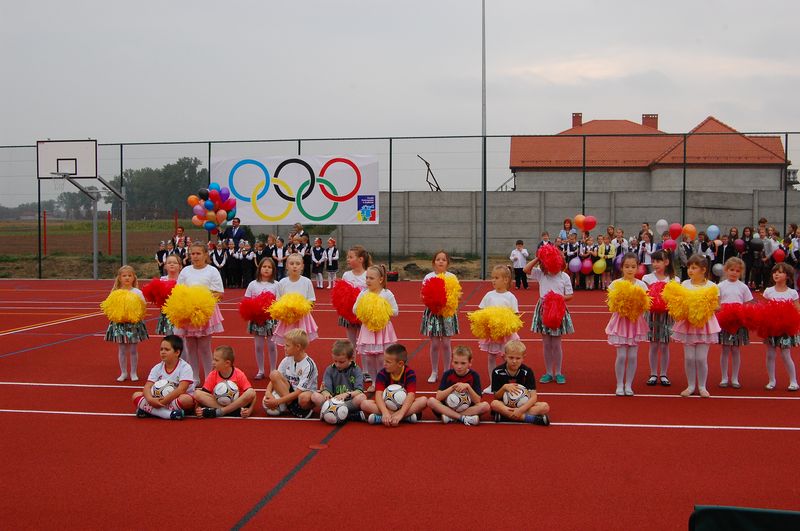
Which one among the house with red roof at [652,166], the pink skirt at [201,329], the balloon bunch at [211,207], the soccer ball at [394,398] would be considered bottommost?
the soccer ball at [394,398]

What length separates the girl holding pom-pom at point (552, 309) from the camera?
320 inches

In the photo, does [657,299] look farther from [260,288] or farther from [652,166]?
[652,166]

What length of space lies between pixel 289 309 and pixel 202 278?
1.20 m

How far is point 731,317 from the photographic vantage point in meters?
7.71

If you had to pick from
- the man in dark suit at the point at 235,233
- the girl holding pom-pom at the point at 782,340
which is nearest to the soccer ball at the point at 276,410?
the girl holding pom-pom at the point at 782,340

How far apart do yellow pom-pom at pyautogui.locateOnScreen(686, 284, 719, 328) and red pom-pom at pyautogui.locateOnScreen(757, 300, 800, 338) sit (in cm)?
54

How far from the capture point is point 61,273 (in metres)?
26.7

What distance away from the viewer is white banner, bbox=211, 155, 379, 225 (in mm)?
22828

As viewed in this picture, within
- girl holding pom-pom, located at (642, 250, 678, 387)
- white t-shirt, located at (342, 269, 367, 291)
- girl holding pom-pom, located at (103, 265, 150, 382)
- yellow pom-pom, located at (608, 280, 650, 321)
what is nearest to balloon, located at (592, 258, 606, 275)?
girl holding pom-pom, located at (642, 250, 678, 387)

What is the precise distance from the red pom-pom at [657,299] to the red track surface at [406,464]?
2.75 ft

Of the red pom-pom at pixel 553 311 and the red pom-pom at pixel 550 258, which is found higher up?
the red pom-pom at pixel 550 258

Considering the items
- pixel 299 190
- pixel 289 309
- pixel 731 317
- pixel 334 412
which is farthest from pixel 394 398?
pixel 299 190

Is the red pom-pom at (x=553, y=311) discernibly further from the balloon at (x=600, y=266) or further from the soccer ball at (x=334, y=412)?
the balloon at (x=600, y=266)

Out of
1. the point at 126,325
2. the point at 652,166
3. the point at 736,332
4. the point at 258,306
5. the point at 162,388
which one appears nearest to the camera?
the point at 162,388
